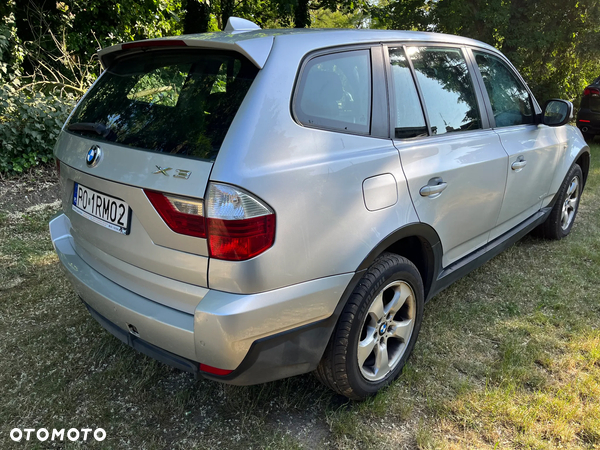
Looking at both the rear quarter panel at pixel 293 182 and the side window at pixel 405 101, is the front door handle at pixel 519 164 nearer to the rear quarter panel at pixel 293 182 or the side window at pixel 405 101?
the side window at pixel 405 101

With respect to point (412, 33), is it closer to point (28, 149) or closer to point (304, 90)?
point (304, 90)

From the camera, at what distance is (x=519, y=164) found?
3039mm

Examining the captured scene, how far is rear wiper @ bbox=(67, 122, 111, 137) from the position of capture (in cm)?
201

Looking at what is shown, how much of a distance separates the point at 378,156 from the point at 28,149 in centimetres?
492

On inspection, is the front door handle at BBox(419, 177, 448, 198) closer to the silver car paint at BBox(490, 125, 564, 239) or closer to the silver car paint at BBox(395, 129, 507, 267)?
the silver car paint at BBox(395, 129, 507, 267)

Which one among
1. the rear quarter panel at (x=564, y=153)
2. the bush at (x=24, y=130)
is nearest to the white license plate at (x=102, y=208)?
the rear quarter panel at (x=564, y=153)

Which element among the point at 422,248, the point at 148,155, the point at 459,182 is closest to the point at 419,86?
the point at 459,182

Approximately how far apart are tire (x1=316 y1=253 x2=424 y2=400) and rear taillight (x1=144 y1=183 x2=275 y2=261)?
0.58 meters

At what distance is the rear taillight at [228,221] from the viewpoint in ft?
5.16

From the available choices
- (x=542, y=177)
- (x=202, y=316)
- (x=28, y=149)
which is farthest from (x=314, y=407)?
(x=28, y=149)

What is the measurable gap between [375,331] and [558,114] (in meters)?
2.34

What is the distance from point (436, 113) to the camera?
2457mm

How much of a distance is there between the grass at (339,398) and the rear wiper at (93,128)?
48.6 inches

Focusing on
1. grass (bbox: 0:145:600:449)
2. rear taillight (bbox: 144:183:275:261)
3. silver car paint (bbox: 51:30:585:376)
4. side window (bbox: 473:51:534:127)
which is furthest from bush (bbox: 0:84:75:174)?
side window (bbox: 473:51:534:127)
